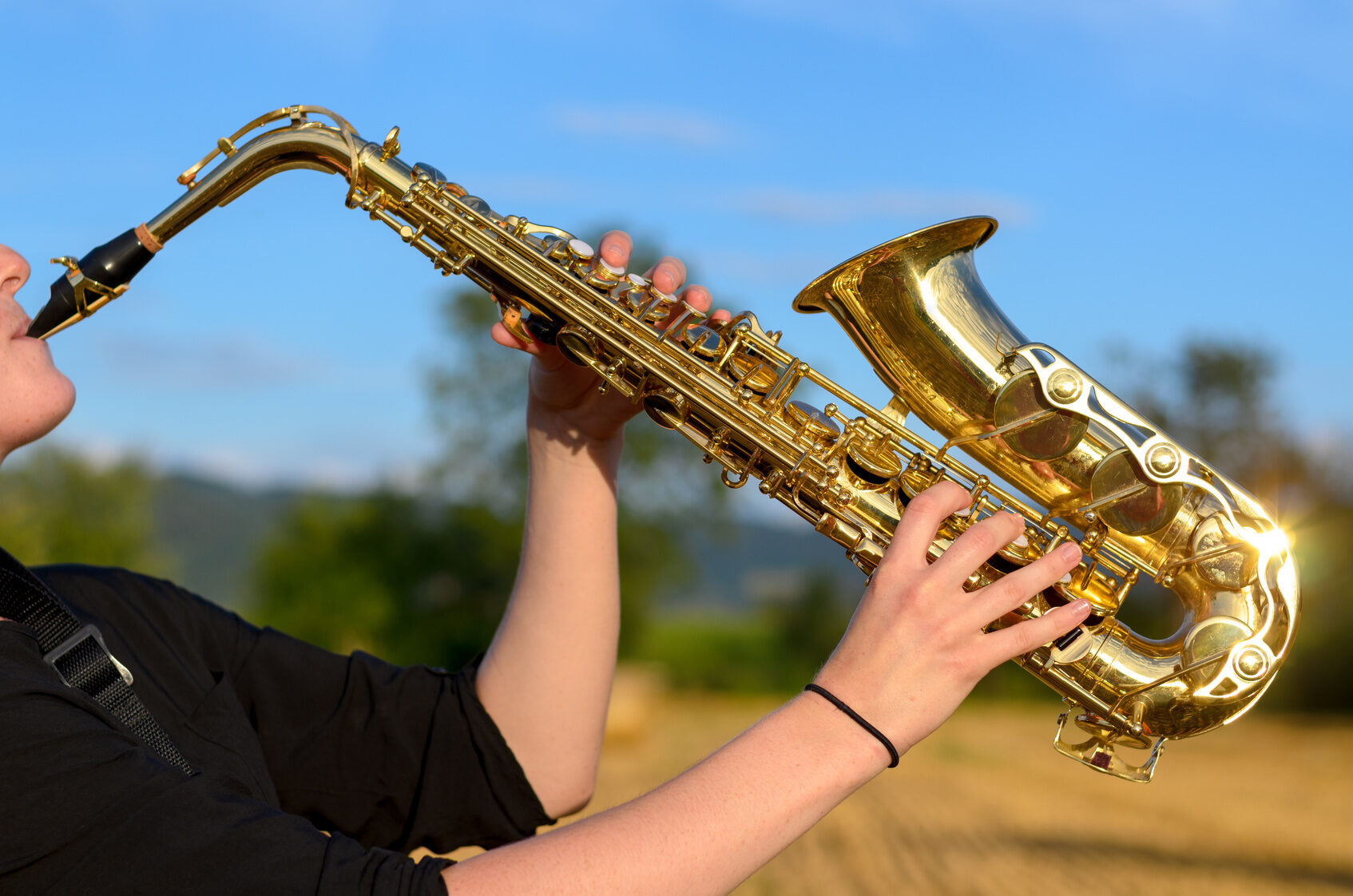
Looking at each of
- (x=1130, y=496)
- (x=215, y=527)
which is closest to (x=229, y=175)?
(x=1130, y=496)

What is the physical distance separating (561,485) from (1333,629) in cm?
2245

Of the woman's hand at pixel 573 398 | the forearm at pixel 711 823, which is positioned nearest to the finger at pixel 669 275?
the woman's hand at pixel 573 398

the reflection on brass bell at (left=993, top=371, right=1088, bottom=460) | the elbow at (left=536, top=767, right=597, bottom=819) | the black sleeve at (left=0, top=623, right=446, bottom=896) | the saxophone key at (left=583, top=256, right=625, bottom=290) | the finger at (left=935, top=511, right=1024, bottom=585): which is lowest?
the black sleeve at (left=0, top=623, right=446, bottom=896)

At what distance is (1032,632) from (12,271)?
2.14 meters

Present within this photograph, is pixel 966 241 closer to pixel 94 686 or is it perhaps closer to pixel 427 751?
pixel 427 751

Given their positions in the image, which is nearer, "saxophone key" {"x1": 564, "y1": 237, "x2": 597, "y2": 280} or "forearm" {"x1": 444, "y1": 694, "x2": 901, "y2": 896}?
"forearm" {"x1": 444, "y1": 694, "x2": 901, "y2": 896}

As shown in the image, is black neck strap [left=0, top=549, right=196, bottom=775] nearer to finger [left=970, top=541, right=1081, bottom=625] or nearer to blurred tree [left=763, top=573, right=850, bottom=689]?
finger [left=970, top=541, right=1081, bottom=625]

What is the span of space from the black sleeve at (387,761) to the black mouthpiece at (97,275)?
2.93ft

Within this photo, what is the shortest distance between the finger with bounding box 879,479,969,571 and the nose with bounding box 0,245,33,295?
1.86 m

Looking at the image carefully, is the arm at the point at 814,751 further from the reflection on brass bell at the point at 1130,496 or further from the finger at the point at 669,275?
the finger at the point at 669,275

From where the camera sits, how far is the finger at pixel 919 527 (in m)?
1.74

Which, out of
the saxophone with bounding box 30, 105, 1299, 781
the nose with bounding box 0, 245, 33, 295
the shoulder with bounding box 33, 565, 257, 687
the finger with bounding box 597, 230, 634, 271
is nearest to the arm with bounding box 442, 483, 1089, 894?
the saxophone with bounding box 30, 105, 1299, 781

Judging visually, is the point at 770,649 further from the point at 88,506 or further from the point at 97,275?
the point at 97,275

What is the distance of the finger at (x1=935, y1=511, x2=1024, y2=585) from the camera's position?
68.1 inches
